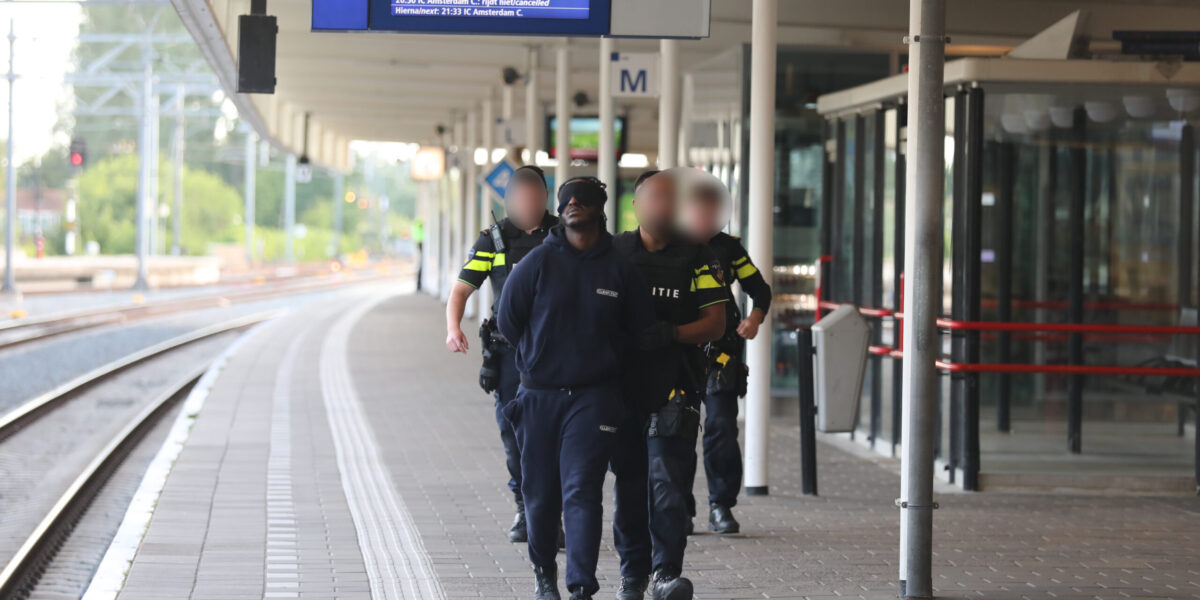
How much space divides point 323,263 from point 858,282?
3109 inches

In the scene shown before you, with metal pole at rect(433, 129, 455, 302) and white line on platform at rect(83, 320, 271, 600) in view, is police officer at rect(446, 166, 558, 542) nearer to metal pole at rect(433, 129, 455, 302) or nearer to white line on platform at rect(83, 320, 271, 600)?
white line on platform at rect(83, 320, 271, 600)

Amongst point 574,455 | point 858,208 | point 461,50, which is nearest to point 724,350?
point 574,455

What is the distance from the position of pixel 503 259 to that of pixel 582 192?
1.50 meters

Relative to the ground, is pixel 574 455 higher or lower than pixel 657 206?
lower

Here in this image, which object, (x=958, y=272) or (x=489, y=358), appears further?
(x=958, y=272)

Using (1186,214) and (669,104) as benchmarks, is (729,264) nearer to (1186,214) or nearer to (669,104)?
(1186,214)

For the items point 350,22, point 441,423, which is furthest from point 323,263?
point 350,22

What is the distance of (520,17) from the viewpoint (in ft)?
28.3

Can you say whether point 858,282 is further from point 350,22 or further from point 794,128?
point 350,22

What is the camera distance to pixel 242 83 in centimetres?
1008

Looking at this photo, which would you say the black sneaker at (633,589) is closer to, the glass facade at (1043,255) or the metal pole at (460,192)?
the glass facade at (1043,255)

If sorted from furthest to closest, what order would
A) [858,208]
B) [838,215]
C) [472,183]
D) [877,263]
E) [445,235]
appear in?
[445,235]
[472,183]
[838,215]
[858,208]
[877,263]

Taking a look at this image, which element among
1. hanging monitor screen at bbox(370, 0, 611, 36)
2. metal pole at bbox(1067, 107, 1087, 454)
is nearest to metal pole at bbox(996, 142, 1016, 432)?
metal pole at bbox(1067, 107, 1087, 454)

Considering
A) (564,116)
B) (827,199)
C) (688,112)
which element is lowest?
(827,199)
